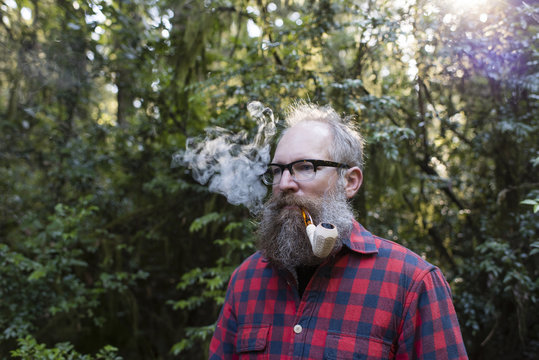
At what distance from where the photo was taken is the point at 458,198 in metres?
4.27

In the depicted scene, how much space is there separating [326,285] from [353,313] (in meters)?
0.14

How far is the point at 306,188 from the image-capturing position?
5.21 feet

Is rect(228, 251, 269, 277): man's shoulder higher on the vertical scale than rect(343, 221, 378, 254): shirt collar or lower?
lower

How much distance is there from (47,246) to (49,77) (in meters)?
2.30

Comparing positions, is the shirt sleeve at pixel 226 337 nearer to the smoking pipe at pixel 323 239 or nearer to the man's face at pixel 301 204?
the man's face at pixel 301 204

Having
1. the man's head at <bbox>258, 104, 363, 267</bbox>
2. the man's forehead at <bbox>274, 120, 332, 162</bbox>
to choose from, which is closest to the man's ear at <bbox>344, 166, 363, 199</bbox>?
the man's head at <bbox>258, 104, 363, 267</bbox>

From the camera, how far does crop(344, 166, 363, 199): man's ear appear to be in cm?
167

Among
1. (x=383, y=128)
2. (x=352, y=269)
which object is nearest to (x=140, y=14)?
(x=383, y=128)

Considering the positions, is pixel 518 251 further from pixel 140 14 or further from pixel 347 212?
pixel 140 14

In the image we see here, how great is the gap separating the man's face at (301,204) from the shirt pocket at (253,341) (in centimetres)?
25

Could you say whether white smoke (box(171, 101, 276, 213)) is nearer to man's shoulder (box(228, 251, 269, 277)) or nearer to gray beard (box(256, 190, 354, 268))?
man's shoulder (box(228, 251, 269, 277))

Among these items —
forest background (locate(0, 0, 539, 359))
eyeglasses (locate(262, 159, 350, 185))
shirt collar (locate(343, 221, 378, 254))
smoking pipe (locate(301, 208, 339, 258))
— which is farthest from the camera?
forest background (locate(0, 0, 539, 359))

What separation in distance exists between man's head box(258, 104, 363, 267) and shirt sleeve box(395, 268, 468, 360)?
13.5 inches

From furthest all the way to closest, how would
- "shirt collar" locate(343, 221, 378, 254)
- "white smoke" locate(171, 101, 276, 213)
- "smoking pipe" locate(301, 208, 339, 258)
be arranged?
"white smoke" locate(171, 101, 276, 213)
"shirt collar" locate(343, 221, 378, 254)
"smoking pipe" locate(301, 208, 339, 258)
